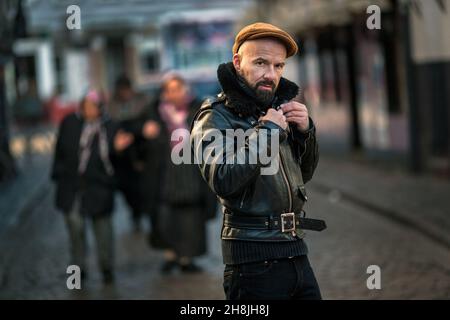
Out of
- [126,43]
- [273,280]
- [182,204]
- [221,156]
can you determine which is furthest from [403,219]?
[126,43]

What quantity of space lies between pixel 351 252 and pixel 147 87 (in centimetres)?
2682

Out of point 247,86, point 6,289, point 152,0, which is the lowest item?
point 6,289

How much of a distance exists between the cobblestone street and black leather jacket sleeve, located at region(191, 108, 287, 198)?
3962mm

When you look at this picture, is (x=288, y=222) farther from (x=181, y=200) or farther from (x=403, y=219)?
(x=403, y=219)

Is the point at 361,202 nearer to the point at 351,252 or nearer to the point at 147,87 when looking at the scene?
the point at 351,252

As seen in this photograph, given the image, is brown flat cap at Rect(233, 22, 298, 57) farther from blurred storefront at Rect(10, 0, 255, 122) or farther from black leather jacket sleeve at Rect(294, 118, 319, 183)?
blurred storefront at Rect(10, 0, 255, 122)

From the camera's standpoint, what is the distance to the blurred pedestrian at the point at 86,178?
9781 mm

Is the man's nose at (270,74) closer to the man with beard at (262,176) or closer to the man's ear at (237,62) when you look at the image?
the man with beard at (262,176)

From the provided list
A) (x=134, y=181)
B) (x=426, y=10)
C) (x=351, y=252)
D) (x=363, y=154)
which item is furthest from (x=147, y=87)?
(x=351, y=252)

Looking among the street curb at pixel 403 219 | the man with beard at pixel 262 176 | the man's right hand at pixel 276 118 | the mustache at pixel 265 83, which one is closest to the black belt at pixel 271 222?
the man with beard at pixel 262 176

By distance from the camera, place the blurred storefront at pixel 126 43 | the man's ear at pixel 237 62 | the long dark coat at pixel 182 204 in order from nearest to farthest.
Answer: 1. the man's ear at pixel 237 62
2. the long dark coat at pixel 182 204
3. the blurred storefront at pixel 126 43

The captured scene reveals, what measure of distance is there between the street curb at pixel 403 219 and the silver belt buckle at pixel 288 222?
6183 mm

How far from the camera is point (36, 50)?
4966 centimetres

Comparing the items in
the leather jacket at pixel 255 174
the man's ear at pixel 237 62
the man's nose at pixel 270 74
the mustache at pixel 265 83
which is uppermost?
the man's ear at pixel 237 62
